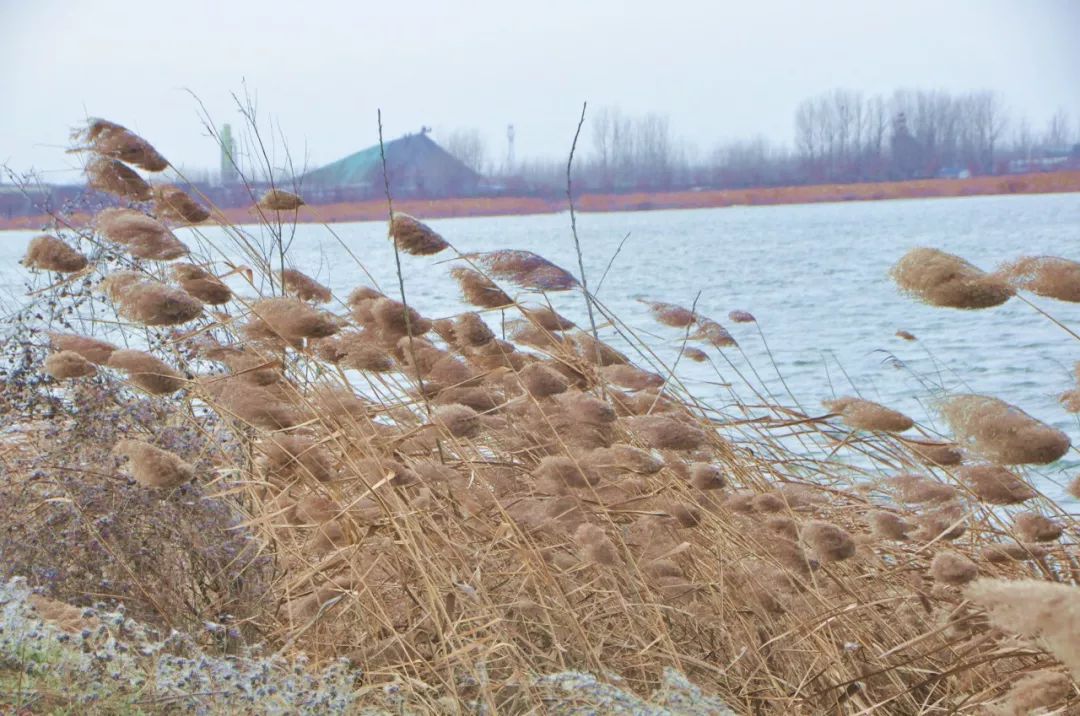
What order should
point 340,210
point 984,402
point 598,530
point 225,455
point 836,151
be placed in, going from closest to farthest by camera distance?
point 984,402 → point 598,530 → point 225,455 → point 340,210 → point 836,151

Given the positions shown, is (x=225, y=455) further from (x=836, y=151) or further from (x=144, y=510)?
(x=836, y=151)

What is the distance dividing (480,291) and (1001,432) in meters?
1.13

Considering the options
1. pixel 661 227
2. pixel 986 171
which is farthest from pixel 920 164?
pixel 661 227

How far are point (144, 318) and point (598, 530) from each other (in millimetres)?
919

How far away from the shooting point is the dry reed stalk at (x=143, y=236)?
2357mm

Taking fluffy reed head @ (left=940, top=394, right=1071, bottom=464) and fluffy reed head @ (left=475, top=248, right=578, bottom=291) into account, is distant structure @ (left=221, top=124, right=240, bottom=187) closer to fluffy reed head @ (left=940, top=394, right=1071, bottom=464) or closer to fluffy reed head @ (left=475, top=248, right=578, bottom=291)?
fluffy reed head @ (left=475, top=248, right=578, bottom=291)

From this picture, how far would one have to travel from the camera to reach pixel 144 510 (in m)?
2.88

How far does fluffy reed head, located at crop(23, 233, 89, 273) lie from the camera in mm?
2439

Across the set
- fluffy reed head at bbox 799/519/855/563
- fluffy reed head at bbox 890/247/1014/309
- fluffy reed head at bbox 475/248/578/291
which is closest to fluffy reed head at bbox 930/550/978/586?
fluffy reed head at bbox 799/519/855/563

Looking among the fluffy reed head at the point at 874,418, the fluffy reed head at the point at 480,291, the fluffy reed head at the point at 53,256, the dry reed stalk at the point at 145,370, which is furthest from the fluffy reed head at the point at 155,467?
the fluffy reed head at the point at 874,418

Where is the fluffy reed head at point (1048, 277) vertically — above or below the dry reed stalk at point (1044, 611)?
above

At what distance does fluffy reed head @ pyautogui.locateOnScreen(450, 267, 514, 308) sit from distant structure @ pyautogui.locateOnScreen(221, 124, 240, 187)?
0.86 metres

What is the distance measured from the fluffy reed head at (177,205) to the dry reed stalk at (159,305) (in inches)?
21.9

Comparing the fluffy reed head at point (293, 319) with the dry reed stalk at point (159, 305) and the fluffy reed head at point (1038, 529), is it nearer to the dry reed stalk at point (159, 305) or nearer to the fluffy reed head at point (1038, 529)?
the dry reed stalk at point (159, 305)
